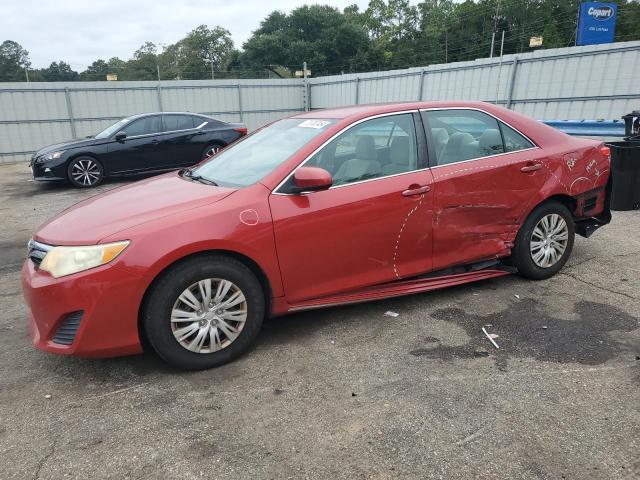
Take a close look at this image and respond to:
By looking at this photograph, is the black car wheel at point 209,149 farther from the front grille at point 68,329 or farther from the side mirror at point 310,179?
the front grille at point 68,329

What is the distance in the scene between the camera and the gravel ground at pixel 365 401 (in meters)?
2.25

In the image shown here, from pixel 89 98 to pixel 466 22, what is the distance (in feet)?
183

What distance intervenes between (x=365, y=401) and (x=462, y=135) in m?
2.30

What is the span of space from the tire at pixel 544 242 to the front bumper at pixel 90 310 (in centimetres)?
316

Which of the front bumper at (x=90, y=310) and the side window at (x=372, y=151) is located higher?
the side window at (x=372, y=151)

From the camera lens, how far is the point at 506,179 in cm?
398

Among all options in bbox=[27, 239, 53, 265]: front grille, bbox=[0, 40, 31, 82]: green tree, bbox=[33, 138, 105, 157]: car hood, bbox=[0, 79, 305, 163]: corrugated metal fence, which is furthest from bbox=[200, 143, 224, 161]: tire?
bbox=[0, 40, 31, 82]: green tree

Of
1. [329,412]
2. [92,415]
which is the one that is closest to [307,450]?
[329,412]

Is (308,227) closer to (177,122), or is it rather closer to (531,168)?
(531,168)

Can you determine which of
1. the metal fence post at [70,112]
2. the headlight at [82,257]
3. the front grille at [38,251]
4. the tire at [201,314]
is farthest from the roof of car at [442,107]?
the metal fence post at [70,112]

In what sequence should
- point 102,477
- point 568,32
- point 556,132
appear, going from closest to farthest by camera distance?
point 102,477
point 556,132
point 568,32

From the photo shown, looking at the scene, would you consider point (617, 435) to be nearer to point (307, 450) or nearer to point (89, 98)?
point (307, 450)

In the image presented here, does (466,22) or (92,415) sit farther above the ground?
(466,22)

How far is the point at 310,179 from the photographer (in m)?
3.11
